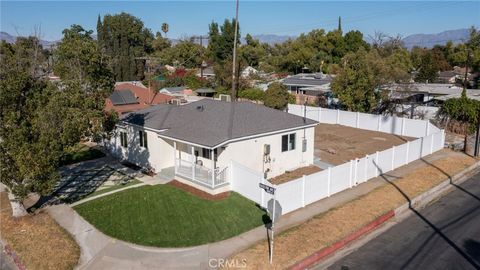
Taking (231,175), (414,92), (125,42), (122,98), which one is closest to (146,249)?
(231,175)

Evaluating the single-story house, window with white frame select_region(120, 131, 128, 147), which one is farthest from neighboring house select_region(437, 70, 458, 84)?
window with white frame select_region(120, 131, 128, 147)

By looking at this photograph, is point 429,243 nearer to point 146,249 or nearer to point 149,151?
point 146,249

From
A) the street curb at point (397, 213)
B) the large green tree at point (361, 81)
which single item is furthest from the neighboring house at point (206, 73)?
the street curb at point (397, 213)

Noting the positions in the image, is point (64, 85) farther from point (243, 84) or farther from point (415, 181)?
point (243, 84)

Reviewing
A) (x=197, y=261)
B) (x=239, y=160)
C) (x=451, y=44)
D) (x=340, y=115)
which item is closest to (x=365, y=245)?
(x=197, y=261)

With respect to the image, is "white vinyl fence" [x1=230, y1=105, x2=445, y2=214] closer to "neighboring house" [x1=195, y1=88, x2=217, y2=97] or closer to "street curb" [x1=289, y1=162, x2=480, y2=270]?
"street curb" [x1=289, y1=162, x2=480, y2=270]

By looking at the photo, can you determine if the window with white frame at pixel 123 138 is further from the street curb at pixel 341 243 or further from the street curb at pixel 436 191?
the street curb at pixel 436 191
